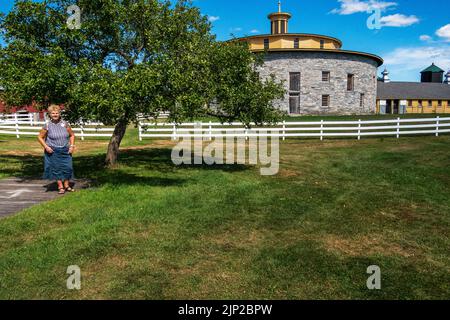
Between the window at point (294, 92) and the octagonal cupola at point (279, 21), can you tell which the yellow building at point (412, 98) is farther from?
the window at point (294, 92)

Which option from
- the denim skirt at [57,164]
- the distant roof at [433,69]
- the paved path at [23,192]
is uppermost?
the distant roof at [433,69]

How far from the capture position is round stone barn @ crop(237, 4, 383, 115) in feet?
133

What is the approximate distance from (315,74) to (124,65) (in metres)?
32.5

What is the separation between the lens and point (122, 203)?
815 cm

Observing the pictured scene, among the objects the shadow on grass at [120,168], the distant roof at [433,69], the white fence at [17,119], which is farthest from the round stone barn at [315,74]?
the distant roof at [433,69]

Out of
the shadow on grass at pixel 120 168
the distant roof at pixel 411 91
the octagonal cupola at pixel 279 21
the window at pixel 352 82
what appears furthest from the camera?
the distant roof at pixel 411 91

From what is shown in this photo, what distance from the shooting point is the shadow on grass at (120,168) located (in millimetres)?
10656

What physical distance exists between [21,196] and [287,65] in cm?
3611

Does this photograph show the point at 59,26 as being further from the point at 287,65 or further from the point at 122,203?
the point at 287,65

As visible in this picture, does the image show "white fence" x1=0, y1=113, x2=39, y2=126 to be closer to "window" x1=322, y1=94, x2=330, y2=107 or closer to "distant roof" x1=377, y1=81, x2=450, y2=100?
"window" x1=322, y1=94, x2=330, y2=107

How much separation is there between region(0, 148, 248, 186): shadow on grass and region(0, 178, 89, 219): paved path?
0.66 m

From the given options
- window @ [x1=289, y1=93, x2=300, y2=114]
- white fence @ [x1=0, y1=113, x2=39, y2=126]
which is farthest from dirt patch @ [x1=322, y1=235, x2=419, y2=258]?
window @ [x1=289, y1=93, x2=300, y2=114]

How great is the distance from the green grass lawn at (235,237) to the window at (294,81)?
30.6 meters

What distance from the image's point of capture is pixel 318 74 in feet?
135
